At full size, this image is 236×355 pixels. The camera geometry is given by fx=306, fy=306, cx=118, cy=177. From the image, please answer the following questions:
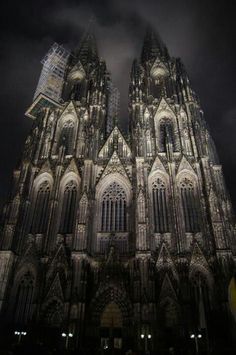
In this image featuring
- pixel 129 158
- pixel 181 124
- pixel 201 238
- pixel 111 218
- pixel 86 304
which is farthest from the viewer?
pixel 181 124

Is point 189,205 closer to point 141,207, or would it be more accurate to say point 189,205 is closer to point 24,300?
point 141,207

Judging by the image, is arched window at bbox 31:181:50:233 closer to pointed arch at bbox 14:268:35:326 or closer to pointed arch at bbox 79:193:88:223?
pointed arch at bbox 79:193:88:223

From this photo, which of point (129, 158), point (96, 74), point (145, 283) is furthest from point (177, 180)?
point (96, 74)

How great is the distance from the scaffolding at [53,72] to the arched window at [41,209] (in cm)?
1324

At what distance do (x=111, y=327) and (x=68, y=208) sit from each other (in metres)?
11.2

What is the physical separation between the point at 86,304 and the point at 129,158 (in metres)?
14.9

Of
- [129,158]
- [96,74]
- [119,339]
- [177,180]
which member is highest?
[96,74]

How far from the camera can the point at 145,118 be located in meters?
34.7

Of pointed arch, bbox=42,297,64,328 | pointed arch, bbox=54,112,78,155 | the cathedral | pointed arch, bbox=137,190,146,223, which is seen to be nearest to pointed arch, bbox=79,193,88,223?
the cathedral

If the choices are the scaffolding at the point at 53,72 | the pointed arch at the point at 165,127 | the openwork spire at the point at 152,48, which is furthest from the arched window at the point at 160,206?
the openwork spire at the point at 152,48

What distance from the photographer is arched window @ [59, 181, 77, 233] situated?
28.1 metres

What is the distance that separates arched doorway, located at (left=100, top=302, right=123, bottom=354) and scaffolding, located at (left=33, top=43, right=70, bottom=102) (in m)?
25.8

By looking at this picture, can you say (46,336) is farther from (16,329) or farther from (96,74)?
(96,74)

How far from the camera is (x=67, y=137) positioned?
114ft
